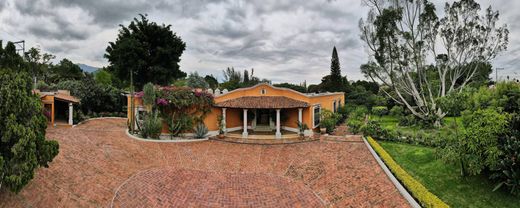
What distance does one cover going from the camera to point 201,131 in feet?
57.1

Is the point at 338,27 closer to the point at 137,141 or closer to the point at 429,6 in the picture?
the point at 429,6

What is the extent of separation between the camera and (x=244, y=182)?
11.1 metres

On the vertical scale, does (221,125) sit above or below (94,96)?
below

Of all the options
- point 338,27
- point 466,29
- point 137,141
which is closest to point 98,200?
point 137,141

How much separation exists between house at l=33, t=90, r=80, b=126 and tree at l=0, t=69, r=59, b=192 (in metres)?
13.9

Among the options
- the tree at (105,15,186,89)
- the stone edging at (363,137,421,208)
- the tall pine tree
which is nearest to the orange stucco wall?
the stone edging at (363,137,421,208)

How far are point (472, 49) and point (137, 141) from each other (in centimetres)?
2493

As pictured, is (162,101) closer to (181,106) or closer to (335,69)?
(181,106)

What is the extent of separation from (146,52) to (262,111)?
1524 centimetres

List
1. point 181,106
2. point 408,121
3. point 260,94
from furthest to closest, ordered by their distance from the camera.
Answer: point 408,121 → point 260,94 → point 181,106

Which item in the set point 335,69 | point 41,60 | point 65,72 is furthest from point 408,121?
point 65,72

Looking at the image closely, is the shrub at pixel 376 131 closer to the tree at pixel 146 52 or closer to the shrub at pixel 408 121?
the shrub at pixel 408 121

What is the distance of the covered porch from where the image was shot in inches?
699

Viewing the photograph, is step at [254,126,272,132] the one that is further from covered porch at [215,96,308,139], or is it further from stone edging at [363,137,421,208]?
stone edging at [363,137,421,208]
